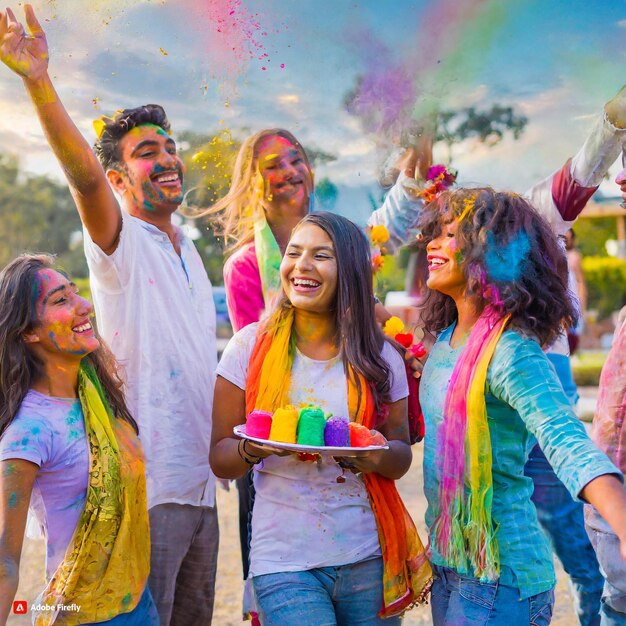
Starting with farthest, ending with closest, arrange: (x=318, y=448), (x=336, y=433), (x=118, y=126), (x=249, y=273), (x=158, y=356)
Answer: (x=249, y=273) → (x=118, y=126) → (x=158, y=356) → (x=336, y=433) → (x=318, y=448)

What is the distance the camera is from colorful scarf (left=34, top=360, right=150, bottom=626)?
2.18 metres

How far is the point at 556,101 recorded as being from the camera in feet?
11.0

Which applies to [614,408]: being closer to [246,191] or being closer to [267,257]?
[267,257]

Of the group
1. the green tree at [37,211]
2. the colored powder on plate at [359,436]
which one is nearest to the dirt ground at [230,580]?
the colored powder on plate at [359,436]

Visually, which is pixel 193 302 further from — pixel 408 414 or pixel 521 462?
pixel 521 462

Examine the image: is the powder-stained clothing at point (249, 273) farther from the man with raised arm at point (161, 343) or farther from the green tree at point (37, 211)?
the green tree at point (37, 211)

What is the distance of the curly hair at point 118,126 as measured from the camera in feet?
9.68

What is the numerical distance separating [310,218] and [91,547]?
3.79ft

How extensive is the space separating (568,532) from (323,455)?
1423mm

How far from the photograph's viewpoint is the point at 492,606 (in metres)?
2.05

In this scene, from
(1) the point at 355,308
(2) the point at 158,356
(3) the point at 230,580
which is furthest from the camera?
(3) the point at 230,580

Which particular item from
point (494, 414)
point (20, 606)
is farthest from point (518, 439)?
point (20, 606)

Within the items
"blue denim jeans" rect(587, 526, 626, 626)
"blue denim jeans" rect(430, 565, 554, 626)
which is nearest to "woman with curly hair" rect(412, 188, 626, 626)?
A: "blue denim jeans" rect(430, 565, 554, 626)

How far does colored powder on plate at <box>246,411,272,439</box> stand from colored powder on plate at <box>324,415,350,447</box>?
156 millimetres
